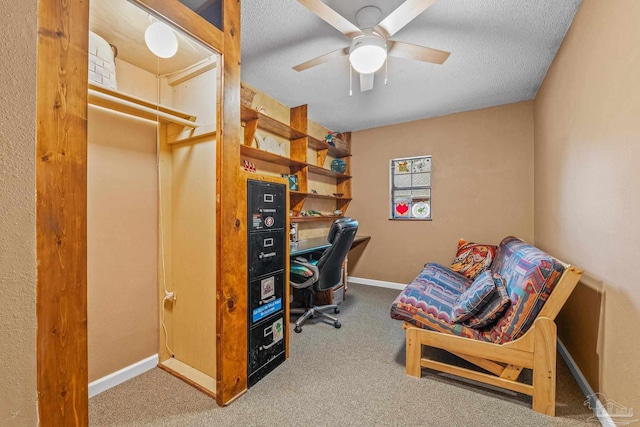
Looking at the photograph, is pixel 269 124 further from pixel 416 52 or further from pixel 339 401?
pixel 339 401

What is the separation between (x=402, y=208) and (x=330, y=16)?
113 inches

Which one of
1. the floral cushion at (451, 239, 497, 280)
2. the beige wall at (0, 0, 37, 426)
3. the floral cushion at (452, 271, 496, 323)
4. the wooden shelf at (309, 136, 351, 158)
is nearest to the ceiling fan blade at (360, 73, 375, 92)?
the wooden shelf at (309, 136, 351, 158)

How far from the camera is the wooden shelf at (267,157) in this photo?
104 inches

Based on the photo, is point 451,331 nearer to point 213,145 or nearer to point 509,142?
point 213,145

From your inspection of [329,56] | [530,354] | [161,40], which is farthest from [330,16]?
[530,354]

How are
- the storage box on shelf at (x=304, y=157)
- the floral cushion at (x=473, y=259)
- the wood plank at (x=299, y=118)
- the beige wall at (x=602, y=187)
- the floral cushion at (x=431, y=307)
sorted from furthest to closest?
1. the wood plank at (x=299, y=118)
2. the floral cushion at (x=473, y=259)
3. the storage box on shelf at (x=304, y=157)
4. the floral cushion at (x=431, y=307)
5. the beige wall at (x=602, y=187)

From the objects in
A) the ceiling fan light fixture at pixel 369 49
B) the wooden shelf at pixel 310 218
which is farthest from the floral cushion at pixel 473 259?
the ceiling fan light fixture at pixel 369 49

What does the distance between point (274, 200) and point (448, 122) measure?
9.44 ft

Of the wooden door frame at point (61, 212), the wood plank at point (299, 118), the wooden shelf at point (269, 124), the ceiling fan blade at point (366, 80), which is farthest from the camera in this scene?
the wood plank at point (299, 118)

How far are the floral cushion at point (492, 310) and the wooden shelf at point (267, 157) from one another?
223 cm

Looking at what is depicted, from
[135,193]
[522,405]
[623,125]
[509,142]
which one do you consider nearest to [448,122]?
[509,142]

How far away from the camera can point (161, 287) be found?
1995 mm

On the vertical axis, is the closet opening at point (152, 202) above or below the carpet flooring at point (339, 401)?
above

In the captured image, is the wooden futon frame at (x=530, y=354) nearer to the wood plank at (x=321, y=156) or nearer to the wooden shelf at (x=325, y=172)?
the wooden shelf at (x=325, y=172)
